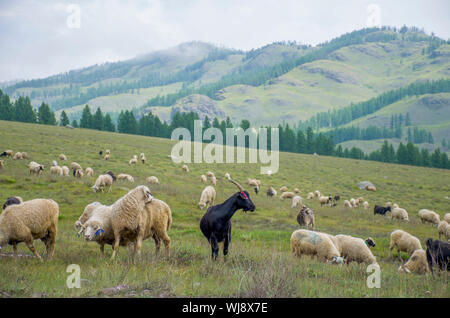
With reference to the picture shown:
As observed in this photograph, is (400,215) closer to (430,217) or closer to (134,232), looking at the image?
(430,217)

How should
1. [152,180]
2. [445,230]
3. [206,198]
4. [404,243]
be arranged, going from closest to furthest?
[404,243], [445,230], [206,198], [152,180]

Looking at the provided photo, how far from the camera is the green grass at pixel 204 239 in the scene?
20.7ft

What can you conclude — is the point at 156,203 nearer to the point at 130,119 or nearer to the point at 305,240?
the point at 305,240

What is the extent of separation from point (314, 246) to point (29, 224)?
29.9 ft

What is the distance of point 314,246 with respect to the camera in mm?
11227

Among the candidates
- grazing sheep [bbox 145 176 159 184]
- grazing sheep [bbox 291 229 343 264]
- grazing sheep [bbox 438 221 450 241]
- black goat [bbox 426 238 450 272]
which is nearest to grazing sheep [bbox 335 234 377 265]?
grazing sheep [bbox 291 229 343 264]

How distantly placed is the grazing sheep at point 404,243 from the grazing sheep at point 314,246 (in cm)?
561

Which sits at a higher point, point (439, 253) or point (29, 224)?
point (29, 224)

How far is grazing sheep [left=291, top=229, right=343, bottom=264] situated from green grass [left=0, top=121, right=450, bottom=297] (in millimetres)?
791

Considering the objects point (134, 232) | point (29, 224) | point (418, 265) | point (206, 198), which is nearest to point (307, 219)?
point (206, 198)

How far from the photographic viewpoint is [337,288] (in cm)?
680

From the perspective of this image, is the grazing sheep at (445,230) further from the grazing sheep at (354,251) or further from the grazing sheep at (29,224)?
the grazing sheep at (29,224)
